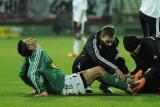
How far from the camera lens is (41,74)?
10586 mm

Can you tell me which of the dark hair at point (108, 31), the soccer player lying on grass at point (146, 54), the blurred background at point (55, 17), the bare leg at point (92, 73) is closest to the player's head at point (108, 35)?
the dark hair at point (108, 31)

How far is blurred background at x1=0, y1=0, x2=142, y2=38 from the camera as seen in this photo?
3728cm

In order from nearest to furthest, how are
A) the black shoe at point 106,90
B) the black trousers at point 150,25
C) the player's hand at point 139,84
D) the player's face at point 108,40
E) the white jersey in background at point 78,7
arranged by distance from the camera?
the player's face at point 108,40 → the player's hand at point 139,84 → the black shoe at point 106,90 → the black trousers at point 150,25 → the white jersey in background at point 78,7

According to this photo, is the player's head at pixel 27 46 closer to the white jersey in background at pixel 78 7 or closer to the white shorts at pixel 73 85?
the white shorts at pixel 73 85

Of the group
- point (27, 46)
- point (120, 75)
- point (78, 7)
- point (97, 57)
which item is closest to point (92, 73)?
point (97, 57)

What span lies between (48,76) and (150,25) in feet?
10.3

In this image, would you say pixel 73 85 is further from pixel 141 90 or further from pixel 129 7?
pixel 129 7

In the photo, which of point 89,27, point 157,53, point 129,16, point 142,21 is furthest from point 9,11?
point 157,53

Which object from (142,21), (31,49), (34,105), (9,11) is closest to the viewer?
(34,105)

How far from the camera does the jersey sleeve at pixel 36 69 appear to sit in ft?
34.0

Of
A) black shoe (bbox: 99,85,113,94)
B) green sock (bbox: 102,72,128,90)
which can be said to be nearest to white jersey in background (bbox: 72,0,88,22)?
black shoe (bbox: 99,85,113,94)

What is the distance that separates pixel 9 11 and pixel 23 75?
27020 millimetres

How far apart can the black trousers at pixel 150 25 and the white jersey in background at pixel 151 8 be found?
0.24 feet

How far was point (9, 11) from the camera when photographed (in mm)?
37500
